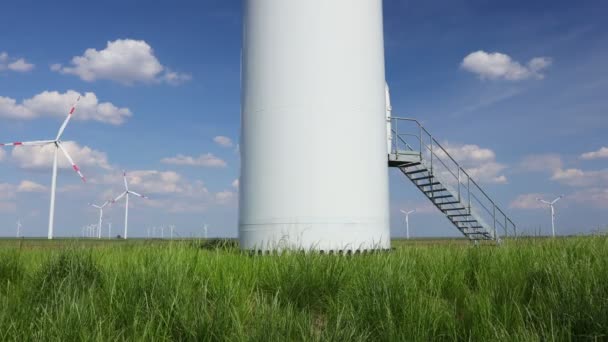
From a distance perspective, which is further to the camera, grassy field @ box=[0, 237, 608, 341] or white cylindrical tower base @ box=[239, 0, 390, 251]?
white cylindrical tower base @ box=[239, 0, 390, 251]

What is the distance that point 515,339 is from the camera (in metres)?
4.99

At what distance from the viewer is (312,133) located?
13164 mm

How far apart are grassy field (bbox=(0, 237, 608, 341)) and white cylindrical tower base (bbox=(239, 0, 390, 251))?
3.74 meters

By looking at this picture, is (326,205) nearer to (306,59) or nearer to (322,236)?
(322,236)

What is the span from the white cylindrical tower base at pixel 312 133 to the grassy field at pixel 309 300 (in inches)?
147

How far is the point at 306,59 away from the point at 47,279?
27.1 ft

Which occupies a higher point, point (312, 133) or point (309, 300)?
point (312, 133)

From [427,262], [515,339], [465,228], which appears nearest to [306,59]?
[427,262]

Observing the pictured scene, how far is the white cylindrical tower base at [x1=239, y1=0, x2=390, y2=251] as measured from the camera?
12969 millimetres

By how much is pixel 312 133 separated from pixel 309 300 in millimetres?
6569

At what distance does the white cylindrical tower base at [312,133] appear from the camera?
1297 cm

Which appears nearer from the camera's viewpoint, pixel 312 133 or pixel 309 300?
pixel 309 300

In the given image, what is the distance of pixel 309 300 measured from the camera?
7.25 metres

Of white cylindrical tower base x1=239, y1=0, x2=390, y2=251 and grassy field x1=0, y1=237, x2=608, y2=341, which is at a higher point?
white cylindrical tower base x1=239, y1=0, x2=390, y2=251
